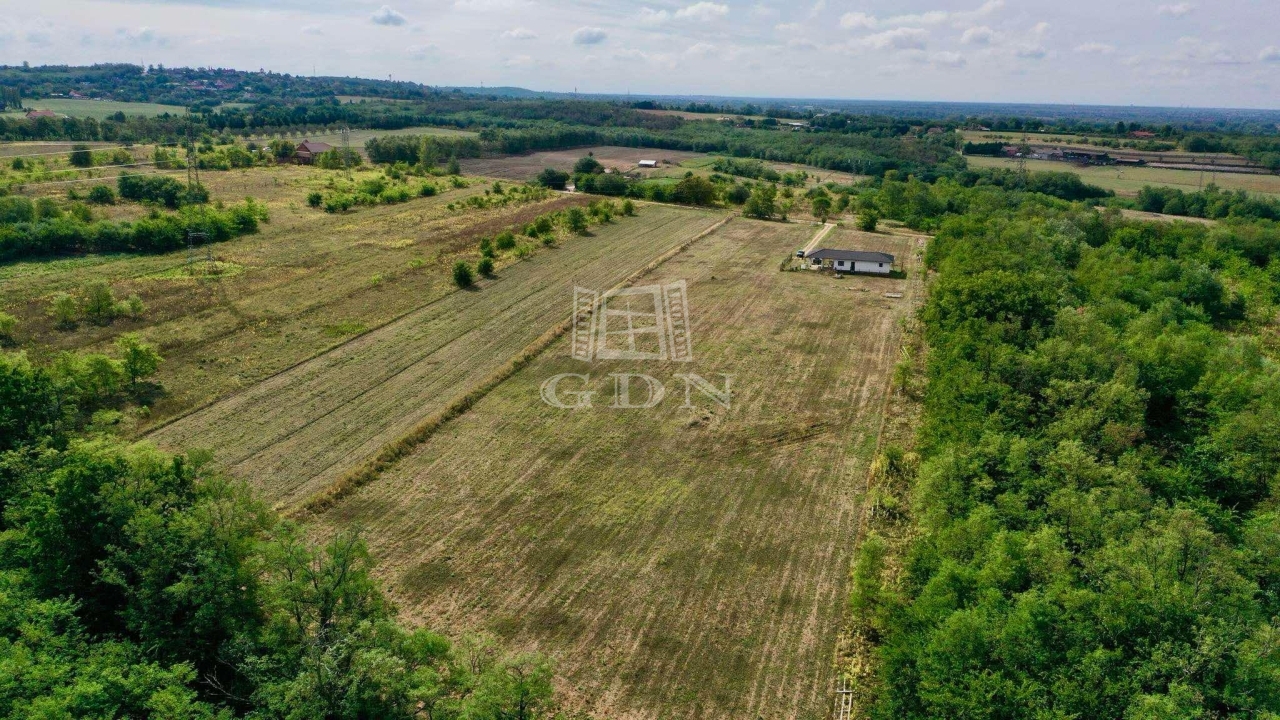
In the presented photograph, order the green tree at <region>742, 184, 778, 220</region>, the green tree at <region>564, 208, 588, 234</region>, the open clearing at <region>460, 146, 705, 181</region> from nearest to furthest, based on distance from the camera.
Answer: the green tree at <region>564, 208, 588, 234</region> < the green tree at <region>742, 184, 778, 220</region> < the open clearing at <region>460, 146, 705, 181</region>

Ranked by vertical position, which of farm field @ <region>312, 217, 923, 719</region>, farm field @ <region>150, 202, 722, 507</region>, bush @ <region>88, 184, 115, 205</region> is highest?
bush @ <region>88, 184, 115, 205</region>

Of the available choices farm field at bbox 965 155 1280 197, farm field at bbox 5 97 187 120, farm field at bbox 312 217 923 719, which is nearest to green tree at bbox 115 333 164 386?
farm field at bbox 312 217 923 719

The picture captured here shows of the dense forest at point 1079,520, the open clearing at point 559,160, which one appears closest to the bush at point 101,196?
the open clearing at point 559,160

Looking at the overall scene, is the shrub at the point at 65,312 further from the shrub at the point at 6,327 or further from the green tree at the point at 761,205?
the green tree at the point at 761,205

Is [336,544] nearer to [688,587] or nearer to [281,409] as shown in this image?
[688,587]

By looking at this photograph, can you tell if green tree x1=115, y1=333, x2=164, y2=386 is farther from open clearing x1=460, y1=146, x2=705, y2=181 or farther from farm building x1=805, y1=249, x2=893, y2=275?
open clearing x1=460, y1=146, x2=705, y2=181

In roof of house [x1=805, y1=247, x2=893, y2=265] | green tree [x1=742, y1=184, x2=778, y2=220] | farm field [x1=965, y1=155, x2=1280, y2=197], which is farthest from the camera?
farm field [x1=965, y1=155, x2=1280, y2=197]
